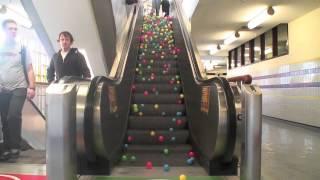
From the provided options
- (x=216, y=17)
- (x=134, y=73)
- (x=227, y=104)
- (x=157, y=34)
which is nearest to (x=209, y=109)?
(x=227, y=104)

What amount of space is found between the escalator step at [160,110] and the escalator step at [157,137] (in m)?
0.53

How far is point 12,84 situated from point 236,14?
7.45 meters

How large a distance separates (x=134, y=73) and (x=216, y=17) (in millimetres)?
4890

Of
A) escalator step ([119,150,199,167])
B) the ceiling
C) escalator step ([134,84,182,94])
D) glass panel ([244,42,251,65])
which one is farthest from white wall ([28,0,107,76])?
glass panel ([244,42,251,65])

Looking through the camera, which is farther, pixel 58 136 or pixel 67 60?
pixel 67 60

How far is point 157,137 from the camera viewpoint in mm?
4547

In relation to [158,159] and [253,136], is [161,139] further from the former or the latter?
[253,136]

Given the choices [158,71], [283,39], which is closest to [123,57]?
[158,71]

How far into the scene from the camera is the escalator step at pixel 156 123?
190 inches

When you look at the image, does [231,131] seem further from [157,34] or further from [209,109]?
[157,34]

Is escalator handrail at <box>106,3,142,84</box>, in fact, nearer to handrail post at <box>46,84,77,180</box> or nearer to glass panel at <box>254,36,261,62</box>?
handrail post at <box>46,84,77,180</box>

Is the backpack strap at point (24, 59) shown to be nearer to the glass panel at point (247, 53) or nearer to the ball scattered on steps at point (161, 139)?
the ball scattered on steps at point (161, 139)

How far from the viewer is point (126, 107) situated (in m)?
4.95

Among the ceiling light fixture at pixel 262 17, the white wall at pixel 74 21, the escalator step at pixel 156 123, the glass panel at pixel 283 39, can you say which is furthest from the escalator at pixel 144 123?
the glass panel at pixel 283 39
